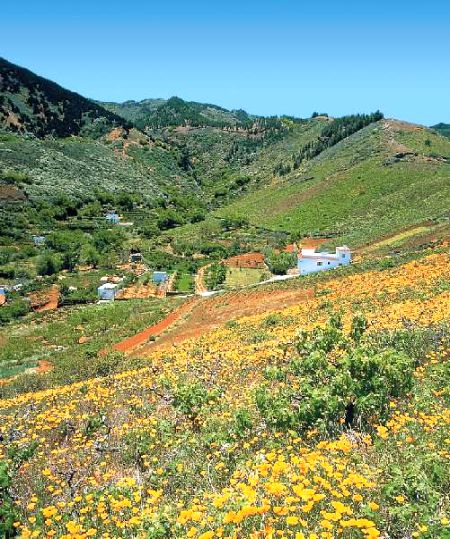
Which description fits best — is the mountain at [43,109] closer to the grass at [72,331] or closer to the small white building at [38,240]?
the small white building at [38,240]

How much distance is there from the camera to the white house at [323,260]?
173 ft

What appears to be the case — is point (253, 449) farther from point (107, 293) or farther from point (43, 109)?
point (43, 109)

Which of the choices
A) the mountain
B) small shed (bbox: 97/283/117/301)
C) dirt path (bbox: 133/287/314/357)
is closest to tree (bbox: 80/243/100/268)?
small shed (bbox: 97/283/117/301)

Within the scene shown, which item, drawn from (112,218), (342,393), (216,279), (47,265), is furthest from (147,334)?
(112,218)

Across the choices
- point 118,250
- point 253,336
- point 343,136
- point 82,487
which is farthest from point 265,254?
point 343,136

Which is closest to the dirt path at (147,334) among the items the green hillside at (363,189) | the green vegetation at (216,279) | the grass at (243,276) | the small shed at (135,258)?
the green vegetation at (216,279)

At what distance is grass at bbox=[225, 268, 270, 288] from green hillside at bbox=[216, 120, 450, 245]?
13711 millimetres

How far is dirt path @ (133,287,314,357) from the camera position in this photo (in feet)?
100

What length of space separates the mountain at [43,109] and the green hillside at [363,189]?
6072 centimetres

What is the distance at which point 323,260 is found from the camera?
5447 cm

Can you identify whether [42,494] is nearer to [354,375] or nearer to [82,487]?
[82,487]

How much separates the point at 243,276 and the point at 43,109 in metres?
116

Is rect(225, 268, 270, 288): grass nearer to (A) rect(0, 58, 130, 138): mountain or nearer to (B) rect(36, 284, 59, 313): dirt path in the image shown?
(B) rect(36, 284, 59, 313): dirt path

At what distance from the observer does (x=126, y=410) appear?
35.4 feet
